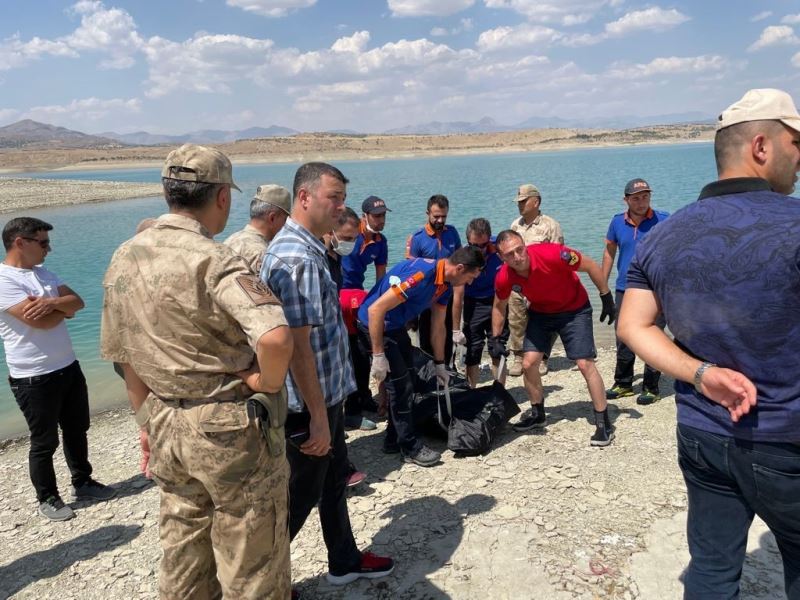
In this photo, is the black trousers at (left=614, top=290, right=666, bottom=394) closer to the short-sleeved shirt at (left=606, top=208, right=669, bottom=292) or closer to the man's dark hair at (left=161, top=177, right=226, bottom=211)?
the short-sleeved shirt at (left=606, top=208, right=669, bottom=292)

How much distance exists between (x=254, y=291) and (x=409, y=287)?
226 centimetres

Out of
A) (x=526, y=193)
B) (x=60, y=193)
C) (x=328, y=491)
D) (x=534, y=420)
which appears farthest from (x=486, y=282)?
(x=60, y=193)

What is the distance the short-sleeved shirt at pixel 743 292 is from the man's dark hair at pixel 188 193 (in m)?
1.71

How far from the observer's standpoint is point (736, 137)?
6.27 feet

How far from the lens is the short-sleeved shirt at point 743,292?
5.69ft

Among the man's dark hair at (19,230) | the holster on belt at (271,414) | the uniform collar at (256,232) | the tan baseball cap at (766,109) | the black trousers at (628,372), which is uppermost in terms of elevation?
the tan baseball cap at (766,109)

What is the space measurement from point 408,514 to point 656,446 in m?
2.23

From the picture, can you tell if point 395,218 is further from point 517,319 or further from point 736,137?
point 736,137

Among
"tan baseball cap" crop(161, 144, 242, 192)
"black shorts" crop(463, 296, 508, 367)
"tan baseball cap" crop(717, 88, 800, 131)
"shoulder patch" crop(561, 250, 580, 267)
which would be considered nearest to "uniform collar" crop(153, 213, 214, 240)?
"tan baseball cap" crop(161, 144, 242, 192)

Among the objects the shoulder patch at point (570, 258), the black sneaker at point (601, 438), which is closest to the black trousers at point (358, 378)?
the shoulder patch at point (570, 258)

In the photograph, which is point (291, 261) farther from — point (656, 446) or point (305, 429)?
point (656, 446)

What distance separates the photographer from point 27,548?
4004 mm

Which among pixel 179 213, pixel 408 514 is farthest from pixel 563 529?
pixel 179 213

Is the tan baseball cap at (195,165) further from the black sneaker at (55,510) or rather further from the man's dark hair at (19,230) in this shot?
→ the black sneaker at (55,510)
